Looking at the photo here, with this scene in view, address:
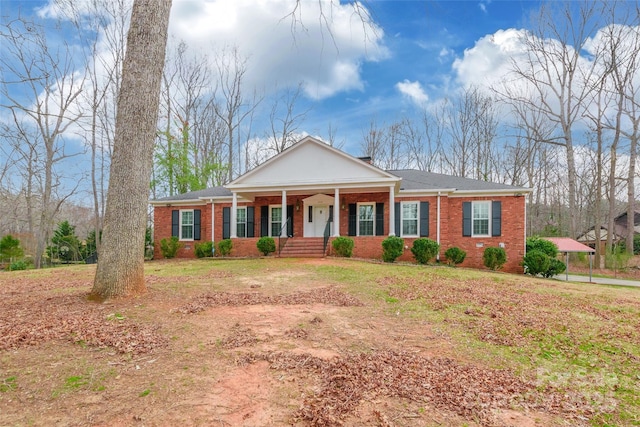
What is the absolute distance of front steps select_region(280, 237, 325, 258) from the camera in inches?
585

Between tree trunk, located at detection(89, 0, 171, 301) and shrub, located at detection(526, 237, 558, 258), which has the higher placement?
tree trunk, located at detection(89, 0, 171, 301)

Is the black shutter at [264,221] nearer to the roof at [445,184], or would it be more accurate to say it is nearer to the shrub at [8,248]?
the roof at [445,184]

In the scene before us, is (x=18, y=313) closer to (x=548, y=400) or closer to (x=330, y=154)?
(x=548, y=400)

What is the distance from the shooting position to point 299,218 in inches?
677

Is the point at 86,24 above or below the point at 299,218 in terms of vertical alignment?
above

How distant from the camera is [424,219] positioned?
1542cm

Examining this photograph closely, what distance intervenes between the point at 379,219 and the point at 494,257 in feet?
16.5

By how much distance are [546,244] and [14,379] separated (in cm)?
1675

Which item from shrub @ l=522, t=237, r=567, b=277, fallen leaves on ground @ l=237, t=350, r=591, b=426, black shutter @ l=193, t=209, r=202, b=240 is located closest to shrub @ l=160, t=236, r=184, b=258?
black shutter @ l=193, t=209, r=202, b=240

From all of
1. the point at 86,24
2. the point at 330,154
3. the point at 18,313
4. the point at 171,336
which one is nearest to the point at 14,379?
the point at 171,336

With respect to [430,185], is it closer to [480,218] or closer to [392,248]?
[480,218]

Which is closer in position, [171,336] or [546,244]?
[171,336]

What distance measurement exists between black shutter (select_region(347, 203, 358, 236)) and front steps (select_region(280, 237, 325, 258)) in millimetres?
1644

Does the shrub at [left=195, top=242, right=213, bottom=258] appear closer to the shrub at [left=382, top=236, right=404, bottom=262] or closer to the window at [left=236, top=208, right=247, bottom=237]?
the window at [left=236, top=208, right=247, bottom=237]
